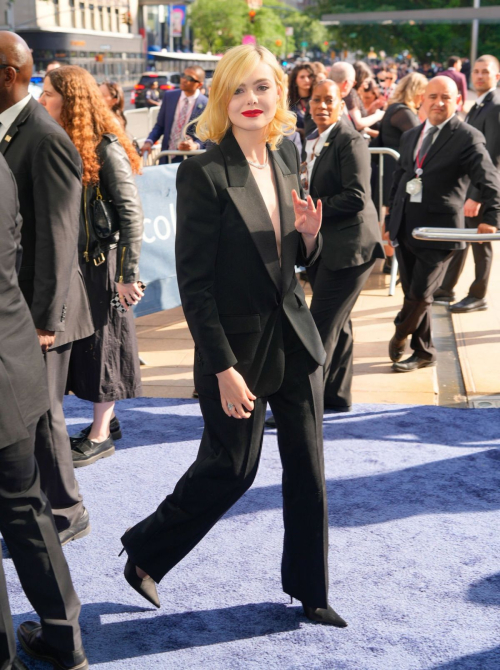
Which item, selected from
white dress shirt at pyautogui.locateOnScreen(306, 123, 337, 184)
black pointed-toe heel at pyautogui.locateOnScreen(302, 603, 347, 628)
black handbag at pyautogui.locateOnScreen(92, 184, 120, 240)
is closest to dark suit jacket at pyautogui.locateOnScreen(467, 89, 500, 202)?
white dress shirt at pyautogui.locateOnScreen(306, 123, 337, 184)

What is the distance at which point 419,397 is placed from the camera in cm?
615

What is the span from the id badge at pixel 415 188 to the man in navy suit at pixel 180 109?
4.16 metres

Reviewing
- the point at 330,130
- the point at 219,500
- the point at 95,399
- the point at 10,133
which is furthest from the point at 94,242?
the point at 219,500

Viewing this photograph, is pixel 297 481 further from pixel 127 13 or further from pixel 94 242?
pixel 127 13

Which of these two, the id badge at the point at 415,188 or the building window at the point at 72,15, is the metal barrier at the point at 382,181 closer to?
the id badge at the point at 415,188

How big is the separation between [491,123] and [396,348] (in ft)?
9.61

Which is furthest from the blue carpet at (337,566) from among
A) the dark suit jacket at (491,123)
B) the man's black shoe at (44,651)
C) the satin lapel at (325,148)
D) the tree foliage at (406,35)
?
the tree foliage at (406,35)

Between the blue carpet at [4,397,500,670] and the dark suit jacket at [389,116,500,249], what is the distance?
1.69m

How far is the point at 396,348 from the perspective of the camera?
6.77 m

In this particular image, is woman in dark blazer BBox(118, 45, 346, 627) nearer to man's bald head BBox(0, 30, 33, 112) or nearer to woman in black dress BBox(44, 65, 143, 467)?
man's bald head BBox(0, 30, 33, 112)

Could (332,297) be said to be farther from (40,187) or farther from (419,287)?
(40,187)

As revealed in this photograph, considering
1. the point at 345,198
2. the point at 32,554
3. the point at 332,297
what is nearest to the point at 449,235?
the point at 345,198

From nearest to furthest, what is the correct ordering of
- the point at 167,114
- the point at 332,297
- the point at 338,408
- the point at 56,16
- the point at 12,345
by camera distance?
1. the point at 12,345
2. the point at 332,297
3. the point at 338,408
4. the point at 167,114
5. the point at 56,16

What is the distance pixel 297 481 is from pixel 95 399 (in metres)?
1.94
